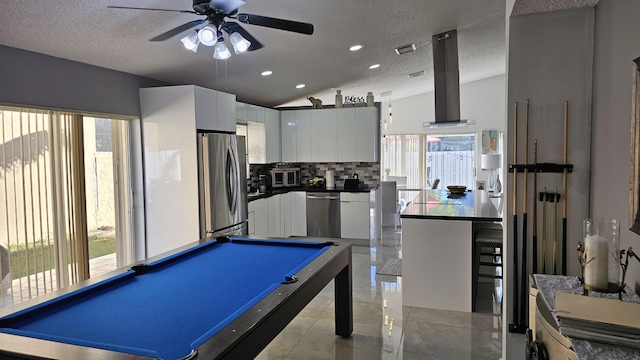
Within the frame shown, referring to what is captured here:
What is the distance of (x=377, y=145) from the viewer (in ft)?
23.8

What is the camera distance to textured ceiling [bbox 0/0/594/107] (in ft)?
10.0

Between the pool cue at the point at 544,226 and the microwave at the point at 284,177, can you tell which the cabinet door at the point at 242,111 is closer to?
the microwave at the point at 284,177

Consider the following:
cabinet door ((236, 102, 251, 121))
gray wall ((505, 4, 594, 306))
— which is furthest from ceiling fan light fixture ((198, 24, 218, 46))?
cabinet door ((236, 102, 251, 121))

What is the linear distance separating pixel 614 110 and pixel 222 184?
12.5ft

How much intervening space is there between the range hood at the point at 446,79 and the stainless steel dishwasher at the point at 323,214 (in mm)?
2176

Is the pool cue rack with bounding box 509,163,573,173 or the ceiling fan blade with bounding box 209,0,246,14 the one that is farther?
the pool cue rack with bounding box 509,163,573,173

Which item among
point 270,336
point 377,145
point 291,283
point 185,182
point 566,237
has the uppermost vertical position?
point 377,145

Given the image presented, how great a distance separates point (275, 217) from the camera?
673 centimetres

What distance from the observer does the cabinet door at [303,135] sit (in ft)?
24.1

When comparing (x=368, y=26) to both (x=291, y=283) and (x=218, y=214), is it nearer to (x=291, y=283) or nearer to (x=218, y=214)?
(x=218, y=214)

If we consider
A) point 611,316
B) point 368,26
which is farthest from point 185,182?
point 611,316

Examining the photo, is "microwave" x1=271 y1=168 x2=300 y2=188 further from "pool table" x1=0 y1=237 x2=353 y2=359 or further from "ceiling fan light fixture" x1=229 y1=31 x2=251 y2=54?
"ceiling fan light fixture" x1=229 y1=31 x2=251 y2=54

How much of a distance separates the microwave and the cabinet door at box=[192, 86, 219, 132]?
2.45 meters

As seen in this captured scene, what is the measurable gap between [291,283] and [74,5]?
7.81 ft
